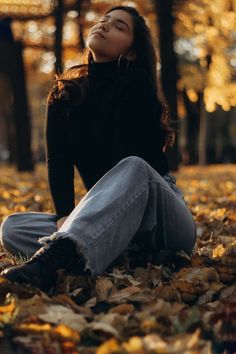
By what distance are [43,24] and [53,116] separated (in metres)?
11.1

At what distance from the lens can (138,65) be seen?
3.42 metres

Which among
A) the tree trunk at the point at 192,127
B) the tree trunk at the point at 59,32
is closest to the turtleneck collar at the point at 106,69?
the tree trunk at the point at 59,32

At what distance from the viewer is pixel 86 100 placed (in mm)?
3305

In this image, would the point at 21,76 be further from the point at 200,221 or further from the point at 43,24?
the point at 200,221

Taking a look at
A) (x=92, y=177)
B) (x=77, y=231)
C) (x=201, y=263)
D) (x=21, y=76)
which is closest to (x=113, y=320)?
(x=77, y=231)

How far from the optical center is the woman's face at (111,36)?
323 cm

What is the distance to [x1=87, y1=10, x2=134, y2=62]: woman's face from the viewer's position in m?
3.23

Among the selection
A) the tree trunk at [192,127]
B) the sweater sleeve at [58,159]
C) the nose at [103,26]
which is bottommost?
the tree trunk at [192,127]

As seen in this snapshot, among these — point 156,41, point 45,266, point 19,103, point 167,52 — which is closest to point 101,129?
point 45,266

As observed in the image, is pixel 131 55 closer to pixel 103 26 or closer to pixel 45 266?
pixel 103 26

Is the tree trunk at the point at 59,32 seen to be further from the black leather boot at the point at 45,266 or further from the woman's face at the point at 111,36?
the black leather boot at the point at 45,266

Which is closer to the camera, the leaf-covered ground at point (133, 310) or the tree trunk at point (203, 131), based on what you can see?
the leaf-covered ground at point (133, 310)

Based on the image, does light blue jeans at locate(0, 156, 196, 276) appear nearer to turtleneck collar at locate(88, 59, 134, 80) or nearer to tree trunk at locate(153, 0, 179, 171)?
turtleneck collar at locate(88, 59, 134, 80)

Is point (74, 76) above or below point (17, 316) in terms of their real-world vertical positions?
above
